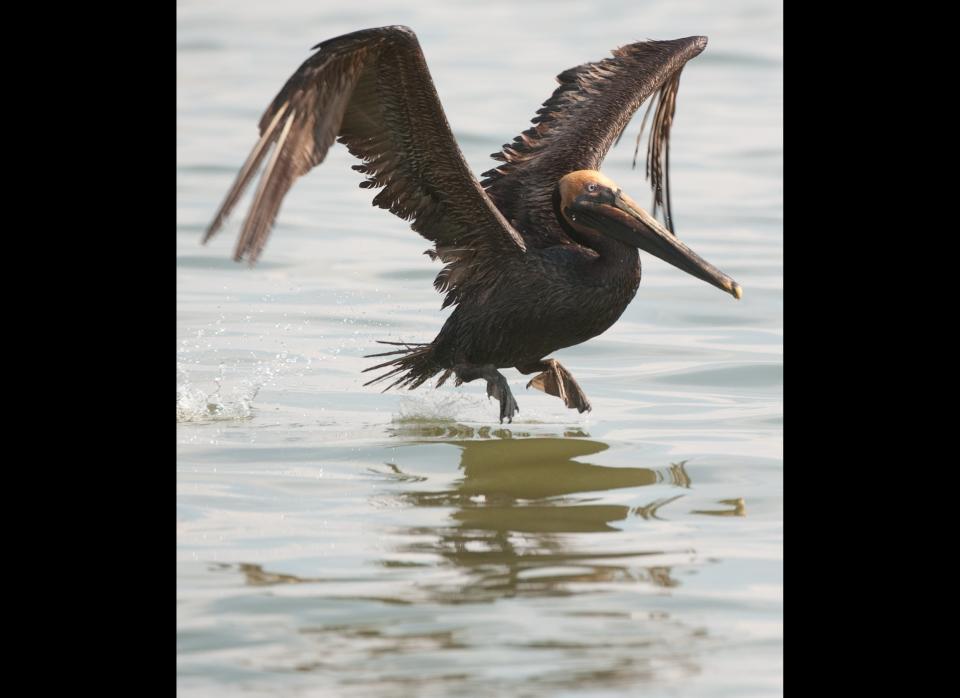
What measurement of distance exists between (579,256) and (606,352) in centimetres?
134

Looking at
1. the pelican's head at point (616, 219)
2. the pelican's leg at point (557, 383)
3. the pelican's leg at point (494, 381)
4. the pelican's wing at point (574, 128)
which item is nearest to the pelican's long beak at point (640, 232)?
the pelican's head at point (616, 219)

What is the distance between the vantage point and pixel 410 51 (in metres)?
5.96

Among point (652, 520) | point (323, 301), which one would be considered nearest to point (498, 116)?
point (323, 301)

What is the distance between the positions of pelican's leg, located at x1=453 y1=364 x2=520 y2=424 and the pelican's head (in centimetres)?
75

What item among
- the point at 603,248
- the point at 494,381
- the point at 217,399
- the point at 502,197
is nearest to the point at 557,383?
the point at 494,381

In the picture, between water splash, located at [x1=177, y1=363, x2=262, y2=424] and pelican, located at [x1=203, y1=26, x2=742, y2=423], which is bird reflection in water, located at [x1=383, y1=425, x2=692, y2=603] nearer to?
pelican, located at [x1=203, y1=26, x2=742, y2=423]

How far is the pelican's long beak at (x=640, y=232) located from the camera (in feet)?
23.0

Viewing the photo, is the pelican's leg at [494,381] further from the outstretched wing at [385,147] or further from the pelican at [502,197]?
the outstretched wing at [385,147]

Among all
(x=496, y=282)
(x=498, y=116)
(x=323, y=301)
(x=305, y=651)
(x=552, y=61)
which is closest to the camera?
(x=305, y=651)

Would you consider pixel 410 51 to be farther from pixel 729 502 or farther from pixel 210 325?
pixel 210 325

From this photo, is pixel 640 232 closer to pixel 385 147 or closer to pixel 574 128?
pixel 574 128

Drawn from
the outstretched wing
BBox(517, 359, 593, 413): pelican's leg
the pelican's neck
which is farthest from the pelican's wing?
BBox(517, 359, 593, 413): pelican's leg

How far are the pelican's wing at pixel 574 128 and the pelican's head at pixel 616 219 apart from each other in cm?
20

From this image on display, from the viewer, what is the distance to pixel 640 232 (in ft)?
23.0
